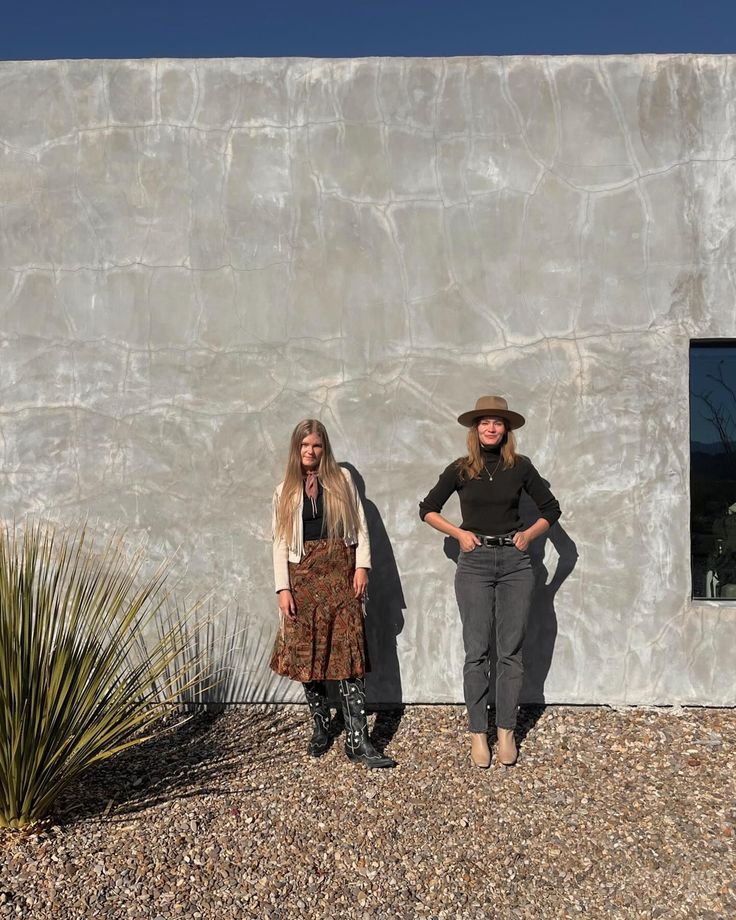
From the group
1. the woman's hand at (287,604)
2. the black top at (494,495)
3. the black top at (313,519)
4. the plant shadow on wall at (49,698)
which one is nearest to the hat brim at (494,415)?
the black top at (494,495)

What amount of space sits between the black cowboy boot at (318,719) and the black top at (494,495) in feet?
3.34

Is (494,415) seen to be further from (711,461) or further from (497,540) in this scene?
(711,461)

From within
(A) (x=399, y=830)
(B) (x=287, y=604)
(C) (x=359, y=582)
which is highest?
(C) (x=359, y=582)

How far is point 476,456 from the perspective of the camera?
14.1 ft

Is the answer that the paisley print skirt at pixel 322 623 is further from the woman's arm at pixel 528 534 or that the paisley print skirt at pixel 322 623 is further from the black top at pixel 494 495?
the woman's arm at pixel 528 534

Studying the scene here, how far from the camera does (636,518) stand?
4.71m

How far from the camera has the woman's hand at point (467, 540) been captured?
416cm

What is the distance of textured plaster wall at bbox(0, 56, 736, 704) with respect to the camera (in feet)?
15.4

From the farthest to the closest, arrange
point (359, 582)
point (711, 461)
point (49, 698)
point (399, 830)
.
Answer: point (711, 461)
point (359, 582)
point (399, 830)
point (49, 698)

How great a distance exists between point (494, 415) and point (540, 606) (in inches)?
47.5

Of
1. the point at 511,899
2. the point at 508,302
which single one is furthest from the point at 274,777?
the point at 508,302

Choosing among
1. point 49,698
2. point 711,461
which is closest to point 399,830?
point 49,698

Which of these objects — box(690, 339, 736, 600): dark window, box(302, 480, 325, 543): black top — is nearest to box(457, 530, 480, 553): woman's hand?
box(302, 480, 325, 543): black top

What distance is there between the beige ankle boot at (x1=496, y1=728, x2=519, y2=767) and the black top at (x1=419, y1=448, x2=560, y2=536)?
38.1 inches
